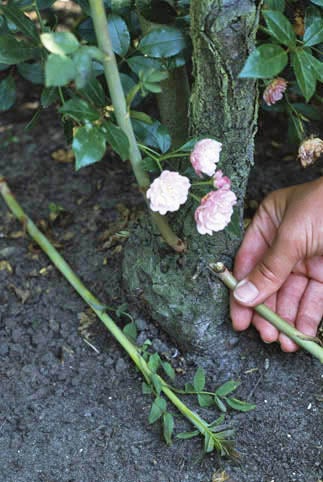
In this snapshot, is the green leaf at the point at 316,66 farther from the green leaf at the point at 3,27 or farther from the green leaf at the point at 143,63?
the green leaf at the point at 3,27

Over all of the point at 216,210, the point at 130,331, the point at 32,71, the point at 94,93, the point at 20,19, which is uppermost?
the point at 20,19

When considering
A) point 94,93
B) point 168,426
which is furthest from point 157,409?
point 94,93

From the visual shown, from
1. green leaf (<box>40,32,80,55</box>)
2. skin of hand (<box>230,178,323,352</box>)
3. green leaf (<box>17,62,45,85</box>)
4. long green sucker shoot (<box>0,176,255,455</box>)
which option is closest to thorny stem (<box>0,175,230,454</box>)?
long green sucker shoot (<box>0,176,255,455</box>)

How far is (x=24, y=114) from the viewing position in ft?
7.23

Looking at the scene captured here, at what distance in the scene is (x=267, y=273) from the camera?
1.39 meters

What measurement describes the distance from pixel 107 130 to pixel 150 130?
0.22m

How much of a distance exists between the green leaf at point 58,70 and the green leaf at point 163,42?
28cm

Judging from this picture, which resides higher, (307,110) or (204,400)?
(307,110)

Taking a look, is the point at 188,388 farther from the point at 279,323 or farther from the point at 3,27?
the point at 3,27

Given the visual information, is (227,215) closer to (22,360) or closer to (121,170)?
(22,360)

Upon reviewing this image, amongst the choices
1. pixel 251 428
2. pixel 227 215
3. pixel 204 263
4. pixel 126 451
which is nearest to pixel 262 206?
pixel 204 263

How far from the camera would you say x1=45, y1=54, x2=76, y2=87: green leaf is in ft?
3.03

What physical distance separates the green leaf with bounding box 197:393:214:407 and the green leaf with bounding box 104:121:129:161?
0.56 meters

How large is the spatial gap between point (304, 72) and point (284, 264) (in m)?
0.43
